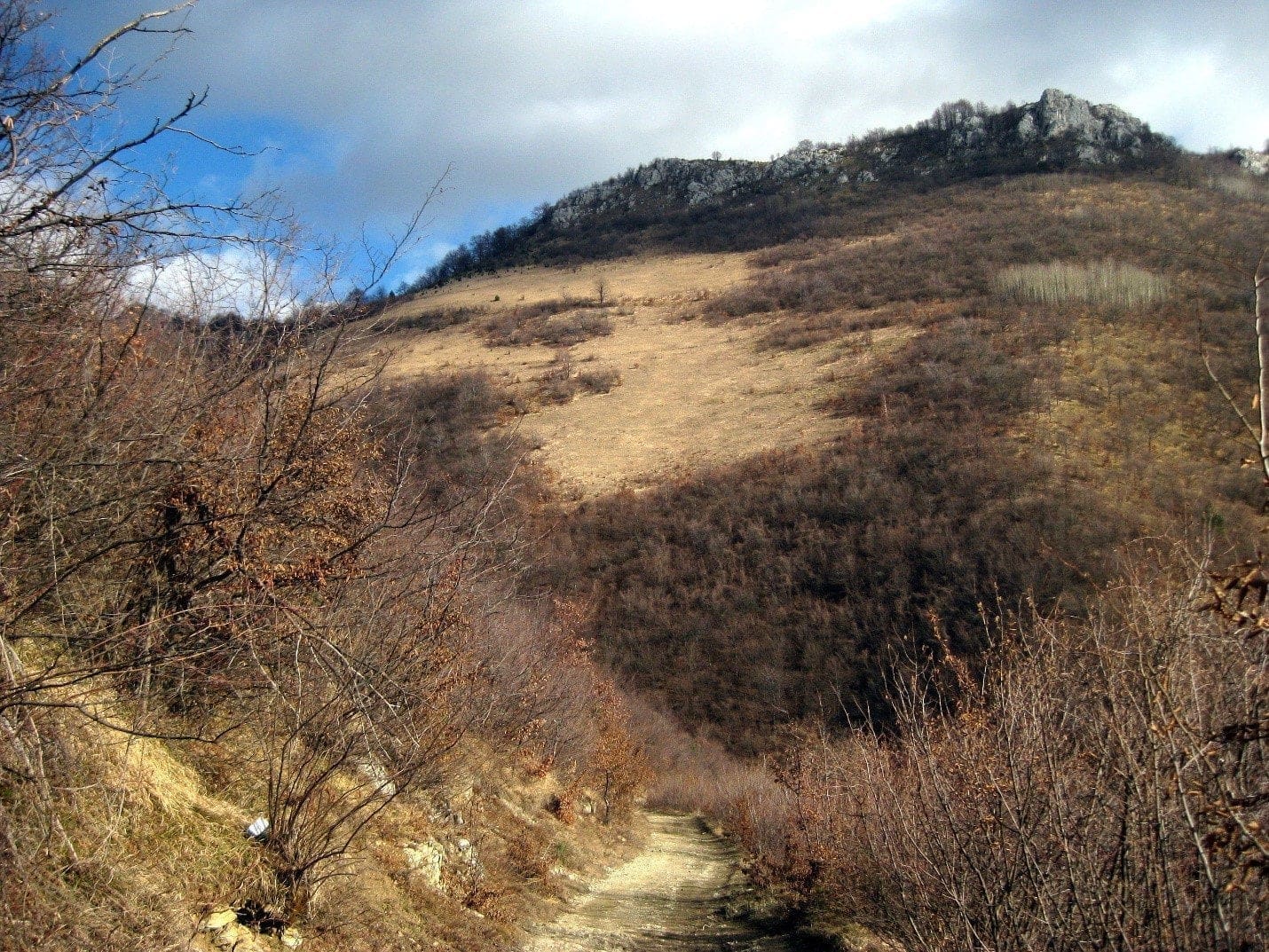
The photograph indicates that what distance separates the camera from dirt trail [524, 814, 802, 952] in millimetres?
8734

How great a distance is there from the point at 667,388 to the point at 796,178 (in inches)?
2043

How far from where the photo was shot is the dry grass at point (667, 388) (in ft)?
127

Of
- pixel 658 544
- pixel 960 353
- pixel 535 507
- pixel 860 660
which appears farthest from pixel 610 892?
pixel 960 353

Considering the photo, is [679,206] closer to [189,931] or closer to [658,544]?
[658,544]

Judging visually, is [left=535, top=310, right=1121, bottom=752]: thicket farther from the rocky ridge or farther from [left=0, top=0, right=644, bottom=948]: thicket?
the rocky ridge

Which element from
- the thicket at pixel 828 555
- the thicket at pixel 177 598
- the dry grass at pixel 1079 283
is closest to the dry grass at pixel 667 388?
the thicket at pixel 828 555

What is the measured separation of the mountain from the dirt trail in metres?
64.1

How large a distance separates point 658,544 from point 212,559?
1101 inches

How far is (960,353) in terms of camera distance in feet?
132

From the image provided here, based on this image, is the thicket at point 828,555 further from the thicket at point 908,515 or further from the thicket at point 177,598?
the thicket at point 177,598

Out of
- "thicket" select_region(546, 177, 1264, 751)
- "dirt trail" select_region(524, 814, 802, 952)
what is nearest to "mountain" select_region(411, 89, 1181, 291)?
"thicket" select_region(546, 177, 1264, 751)

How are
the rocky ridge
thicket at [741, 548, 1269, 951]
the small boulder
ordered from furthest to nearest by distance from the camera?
the rocky ridge
the small boulder
thicket at [741, 548, 1269, 951]

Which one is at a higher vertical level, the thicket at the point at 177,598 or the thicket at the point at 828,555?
the thicket at the point at 177,598

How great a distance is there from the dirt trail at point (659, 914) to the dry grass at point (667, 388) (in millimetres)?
22074
